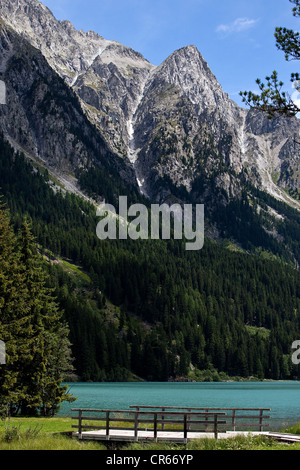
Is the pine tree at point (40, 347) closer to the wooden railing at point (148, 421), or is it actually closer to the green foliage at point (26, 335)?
the green foliage at point (26, 335)

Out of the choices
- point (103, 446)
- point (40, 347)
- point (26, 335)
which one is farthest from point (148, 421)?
point (26, 335)

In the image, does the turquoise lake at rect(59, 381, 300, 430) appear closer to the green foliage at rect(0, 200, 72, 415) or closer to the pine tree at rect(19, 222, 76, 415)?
the pine tree at rect(19, 222, 76, 415)

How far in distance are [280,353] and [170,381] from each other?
5384 centimetres

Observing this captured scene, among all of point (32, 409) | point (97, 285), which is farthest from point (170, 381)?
point (32, 409)

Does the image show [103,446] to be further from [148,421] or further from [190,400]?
[190,400]

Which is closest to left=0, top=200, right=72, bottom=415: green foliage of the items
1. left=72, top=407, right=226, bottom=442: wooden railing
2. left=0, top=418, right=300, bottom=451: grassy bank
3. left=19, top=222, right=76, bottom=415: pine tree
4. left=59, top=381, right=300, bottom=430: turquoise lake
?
left=19, top=222, right=76, bottom=415: pine tree

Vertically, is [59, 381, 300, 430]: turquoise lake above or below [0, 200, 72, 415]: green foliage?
below

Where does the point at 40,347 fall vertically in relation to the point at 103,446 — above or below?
above

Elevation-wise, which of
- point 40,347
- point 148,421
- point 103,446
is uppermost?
point 40,347

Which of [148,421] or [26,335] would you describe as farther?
[26,335]

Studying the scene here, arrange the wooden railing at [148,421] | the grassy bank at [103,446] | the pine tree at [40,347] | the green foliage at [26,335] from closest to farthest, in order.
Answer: the grassy bank at [103,446]
the wooden railing at [148,421]
the green foliage at [26,335]
the pine tree at [40,347]

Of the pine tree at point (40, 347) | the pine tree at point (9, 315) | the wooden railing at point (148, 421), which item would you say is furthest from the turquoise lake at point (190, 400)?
the pine tree at point (9, 315)
